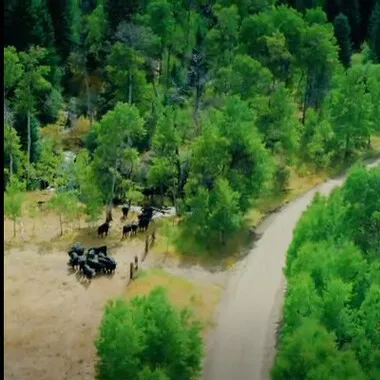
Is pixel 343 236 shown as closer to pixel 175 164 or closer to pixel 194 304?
pixel 194 304

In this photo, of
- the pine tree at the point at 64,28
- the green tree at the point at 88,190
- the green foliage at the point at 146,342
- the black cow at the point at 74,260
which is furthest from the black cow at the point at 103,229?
the pine tree at the point at 64,28

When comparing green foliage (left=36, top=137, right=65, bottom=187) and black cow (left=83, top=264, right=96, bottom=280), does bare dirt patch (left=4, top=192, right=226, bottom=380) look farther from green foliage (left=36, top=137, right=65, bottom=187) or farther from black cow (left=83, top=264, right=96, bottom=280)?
green foliage (left=36, top=137, right=65, bottom=187)

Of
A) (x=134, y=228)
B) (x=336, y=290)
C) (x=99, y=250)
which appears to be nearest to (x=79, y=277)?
(x=99, y=250)

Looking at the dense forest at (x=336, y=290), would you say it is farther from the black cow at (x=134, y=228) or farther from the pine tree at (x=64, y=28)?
the pine tree at (x=64, y=28)

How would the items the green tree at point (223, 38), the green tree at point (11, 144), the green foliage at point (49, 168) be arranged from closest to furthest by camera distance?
the green tree at point (11, 144), the green foliage at point (49, 168), the green tree at point (223, 38)

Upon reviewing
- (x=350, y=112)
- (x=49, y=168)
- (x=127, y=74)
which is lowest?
(x=49, y=168)

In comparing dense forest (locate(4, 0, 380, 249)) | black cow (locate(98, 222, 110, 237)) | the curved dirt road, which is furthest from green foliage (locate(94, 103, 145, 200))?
the curved dirt road

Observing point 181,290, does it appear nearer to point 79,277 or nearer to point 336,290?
point 79,277
